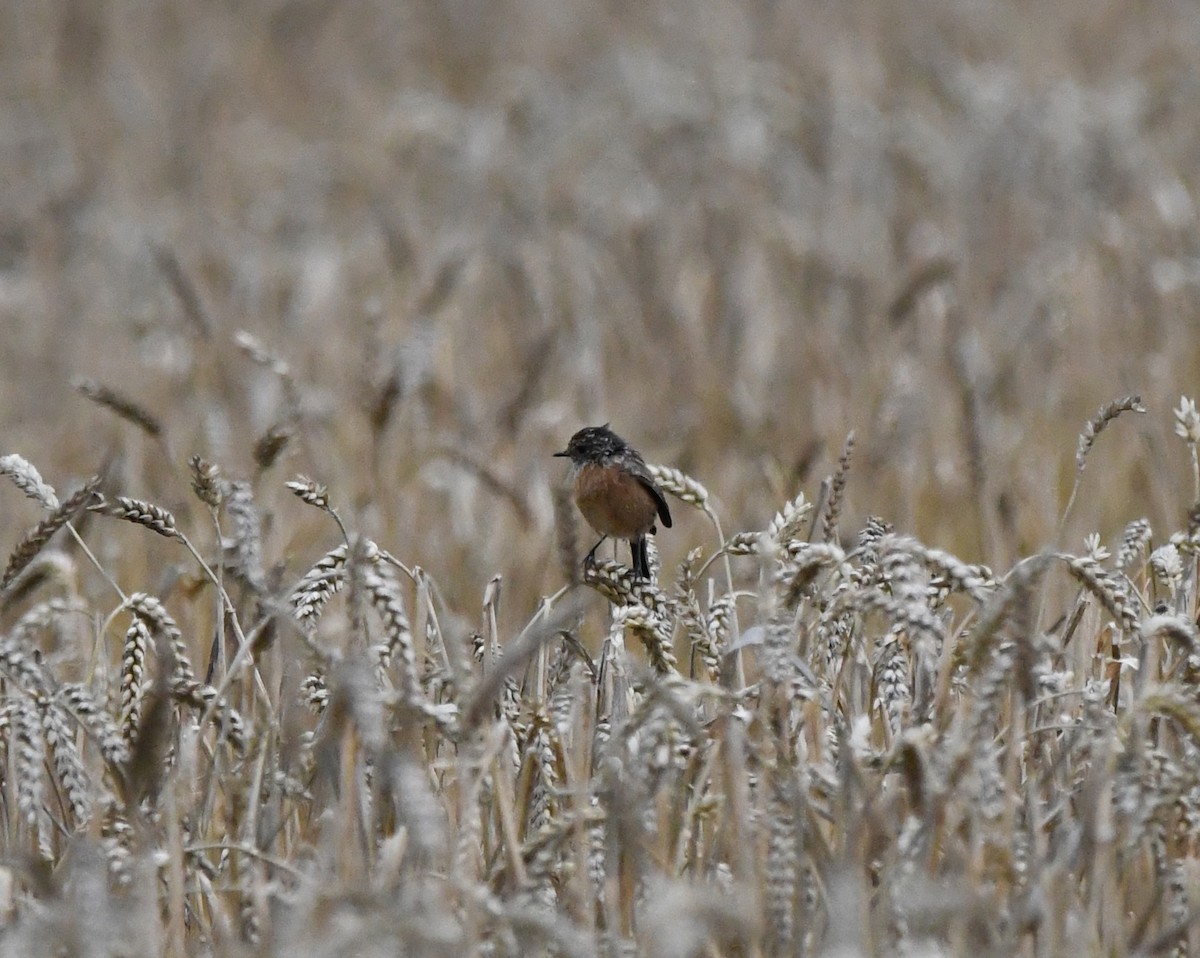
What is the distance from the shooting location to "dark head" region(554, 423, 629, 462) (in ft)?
13.6

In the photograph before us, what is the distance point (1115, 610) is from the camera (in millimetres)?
2660

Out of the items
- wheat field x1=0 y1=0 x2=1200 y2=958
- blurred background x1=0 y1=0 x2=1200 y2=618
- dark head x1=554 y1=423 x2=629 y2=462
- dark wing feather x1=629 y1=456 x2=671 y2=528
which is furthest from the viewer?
blurred background x1=0 y1=0 x2=1200 y2=618

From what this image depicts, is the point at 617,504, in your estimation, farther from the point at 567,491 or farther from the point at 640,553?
the point at 567,491

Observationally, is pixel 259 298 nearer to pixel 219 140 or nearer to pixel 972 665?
pixel 219 140

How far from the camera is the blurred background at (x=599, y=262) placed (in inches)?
213

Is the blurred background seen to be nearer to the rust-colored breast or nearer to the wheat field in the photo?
the wheat field

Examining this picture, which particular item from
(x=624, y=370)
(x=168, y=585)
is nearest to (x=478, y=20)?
(x=624, y=370)

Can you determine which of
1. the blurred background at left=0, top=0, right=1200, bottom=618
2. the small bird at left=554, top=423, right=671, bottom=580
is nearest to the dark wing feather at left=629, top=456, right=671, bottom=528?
the small bird at left=554, top=423, right=671, bottom=580

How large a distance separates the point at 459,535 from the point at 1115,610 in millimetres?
2979

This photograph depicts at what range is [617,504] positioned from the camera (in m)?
3.98

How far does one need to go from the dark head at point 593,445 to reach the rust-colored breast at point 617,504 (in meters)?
0.07

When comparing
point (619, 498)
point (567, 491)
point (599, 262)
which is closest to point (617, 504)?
point (619, 498)

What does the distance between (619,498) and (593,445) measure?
30 cm

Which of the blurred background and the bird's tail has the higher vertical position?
the blurred background
